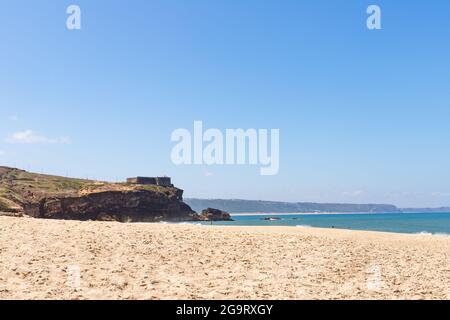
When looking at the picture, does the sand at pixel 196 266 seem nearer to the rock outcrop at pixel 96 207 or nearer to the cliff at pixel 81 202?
the cliff at pixel 81 202

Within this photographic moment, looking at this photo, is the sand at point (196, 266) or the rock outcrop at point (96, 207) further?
the rock outcrop at point (96, 207)

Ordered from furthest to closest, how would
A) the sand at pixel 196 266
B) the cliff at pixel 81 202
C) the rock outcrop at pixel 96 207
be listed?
the rock outcrop at pixel 96 207 → the cliff at pixel 81 202 → the sand at pixel 196 266

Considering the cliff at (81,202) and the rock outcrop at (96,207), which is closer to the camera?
the cliff at (81,202)

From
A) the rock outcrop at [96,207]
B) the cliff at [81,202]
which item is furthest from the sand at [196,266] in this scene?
the rock outcrop at [96,207]

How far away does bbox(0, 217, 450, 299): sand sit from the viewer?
1602cm

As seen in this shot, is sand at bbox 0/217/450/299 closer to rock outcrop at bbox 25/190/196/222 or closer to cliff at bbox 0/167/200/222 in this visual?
cliff at bbox 0/167/200/222

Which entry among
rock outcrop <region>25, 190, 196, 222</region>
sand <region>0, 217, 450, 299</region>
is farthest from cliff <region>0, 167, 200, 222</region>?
sand <region>0, 217, 450, 299</region>

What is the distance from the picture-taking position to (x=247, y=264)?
69.8 feet

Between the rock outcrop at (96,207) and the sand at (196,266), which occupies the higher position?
the sand at (196,266)

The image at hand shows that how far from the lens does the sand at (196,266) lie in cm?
1602

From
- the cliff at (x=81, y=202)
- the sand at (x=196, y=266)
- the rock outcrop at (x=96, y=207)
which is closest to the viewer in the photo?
the sand at (x=196, y=266)
